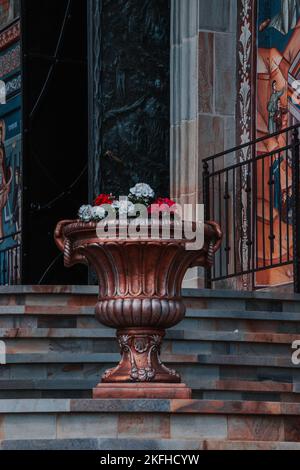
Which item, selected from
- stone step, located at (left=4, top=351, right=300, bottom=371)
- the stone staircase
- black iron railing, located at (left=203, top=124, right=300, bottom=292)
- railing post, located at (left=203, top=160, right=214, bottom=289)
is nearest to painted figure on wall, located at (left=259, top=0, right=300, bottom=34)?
black iron railing, located at (left=203, top=124, right=300, bottom=292)

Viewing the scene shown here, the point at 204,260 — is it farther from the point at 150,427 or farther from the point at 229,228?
the point at 229,228

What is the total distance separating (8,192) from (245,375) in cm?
907

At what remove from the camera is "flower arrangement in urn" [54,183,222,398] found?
9469 mm

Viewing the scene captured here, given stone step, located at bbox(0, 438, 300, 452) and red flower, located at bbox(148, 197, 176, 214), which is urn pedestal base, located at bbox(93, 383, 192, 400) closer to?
stone step, located at bbox(0, 438, 300, 452)

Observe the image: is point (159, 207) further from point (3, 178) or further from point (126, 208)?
point (3, 178)

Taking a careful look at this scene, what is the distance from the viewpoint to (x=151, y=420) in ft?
28.6

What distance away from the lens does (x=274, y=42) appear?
14297 mm

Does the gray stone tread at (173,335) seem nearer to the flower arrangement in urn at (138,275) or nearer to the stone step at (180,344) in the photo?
the stone step at (180,344)

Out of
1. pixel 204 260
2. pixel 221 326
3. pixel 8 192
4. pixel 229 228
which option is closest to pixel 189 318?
pixel 221 326

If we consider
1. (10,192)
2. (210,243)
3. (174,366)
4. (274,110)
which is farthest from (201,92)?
(210,243)

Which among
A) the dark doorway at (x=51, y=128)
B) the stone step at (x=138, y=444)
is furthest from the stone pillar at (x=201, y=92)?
the stone step at (x=138, y=444)

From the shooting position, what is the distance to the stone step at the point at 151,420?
340 inches

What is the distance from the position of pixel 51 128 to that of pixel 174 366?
18.3ft

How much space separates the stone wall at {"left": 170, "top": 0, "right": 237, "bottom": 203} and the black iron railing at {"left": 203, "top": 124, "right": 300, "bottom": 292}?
204 millimetres
